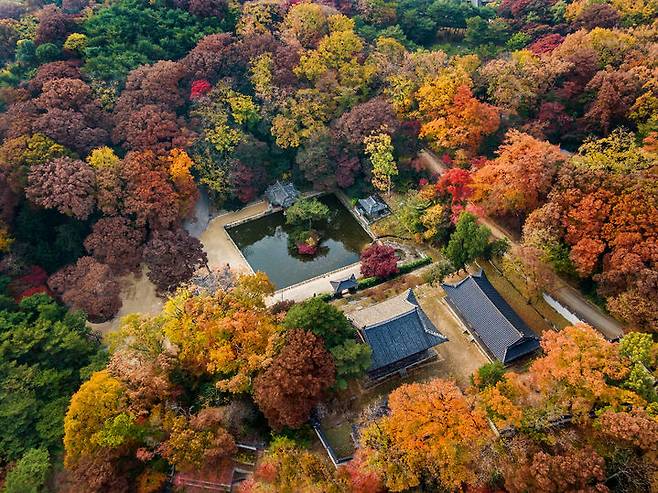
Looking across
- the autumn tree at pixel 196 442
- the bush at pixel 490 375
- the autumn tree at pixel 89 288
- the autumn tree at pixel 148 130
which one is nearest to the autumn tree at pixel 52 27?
the autumn tree at pixel 148 130

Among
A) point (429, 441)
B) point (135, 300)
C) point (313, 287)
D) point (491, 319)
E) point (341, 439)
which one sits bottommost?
point (135, 300)

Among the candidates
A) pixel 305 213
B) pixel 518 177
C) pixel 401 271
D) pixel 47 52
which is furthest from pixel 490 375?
pixel 47 52

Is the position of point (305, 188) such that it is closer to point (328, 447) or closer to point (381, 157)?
point (381, 157)

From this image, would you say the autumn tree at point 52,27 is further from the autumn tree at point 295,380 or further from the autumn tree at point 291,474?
the autumn tree at point 291,474

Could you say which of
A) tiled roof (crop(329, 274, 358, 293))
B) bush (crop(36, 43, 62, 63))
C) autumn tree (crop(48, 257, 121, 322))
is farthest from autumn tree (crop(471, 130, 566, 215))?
bush (crop(36, 43, 62, 63))

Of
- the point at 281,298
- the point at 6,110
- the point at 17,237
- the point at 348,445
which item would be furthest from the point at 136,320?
the point at 6,110

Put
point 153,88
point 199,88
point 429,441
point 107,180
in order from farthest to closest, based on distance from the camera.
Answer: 1. point 199,88
2. point 153,88
3. point 107,180
4. point 429,441

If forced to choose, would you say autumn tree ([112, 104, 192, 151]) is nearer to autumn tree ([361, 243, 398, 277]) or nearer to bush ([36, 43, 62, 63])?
bush ([36, 43, 62, 63])
